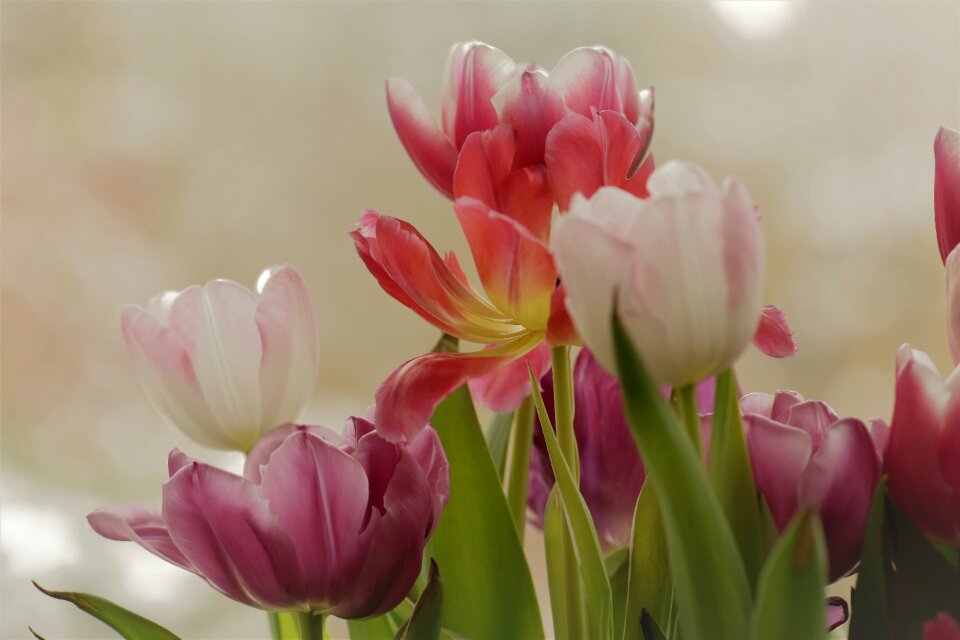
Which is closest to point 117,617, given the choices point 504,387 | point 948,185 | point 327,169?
point 504,387

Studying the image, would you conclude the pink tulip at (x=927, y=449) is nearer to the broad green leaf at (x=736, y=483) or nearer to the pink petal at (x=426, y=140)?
the broad green leaf at (x=736, y=483)

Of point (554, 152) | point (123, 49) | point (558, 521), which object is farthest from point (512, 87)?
point (123, 49)

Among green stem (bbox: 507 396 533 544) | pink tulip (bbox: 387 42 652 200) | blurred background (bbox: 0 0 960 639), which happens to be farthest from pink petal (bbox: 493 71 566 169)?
blurred background (bbox: 0 0 960 639)

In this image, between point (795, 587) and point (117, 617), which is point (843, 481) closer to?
point (795, 587)

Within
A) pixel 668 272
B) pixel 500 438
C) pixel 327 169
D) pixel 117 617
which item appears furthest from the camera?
pixel 327 169

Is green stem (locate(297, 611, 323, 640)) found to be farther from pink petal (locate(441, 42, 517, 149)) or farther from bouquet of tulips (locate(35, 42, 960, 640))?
pink petal (locate(441, 42, 517, 149))

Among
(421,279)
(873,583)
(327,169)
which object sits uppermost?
(327,169)

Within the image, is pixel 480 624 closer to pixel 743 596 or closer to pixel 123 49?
pixel 743 596
